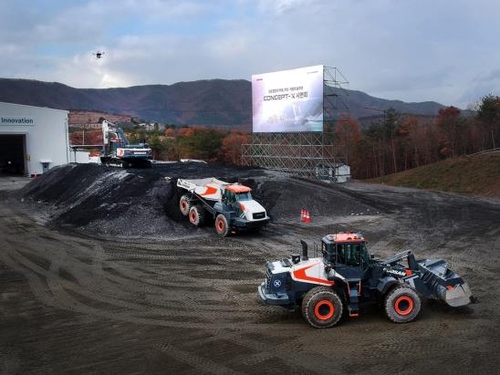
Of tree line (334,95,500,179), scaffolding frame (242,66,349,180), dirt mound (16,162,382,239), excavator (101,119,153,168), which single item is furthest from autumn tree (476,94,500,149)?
excavator (101,119,153,168)

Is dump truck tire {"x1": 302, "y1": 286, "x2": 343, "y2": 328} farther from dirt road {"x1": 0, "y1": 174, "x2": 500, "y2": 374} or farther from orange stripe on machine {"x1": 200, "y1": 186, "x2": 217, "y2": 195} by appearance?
orange stripe on machine {"x1": 200, "y1": 186, "x2": 217, "y2": 195}

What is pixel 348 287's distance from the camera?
10.6 m

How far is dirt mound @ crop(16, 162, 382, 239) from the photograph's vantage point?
22894mm

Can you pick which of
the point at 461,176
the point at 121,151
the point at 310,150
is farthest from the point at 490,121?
the point at 121,151

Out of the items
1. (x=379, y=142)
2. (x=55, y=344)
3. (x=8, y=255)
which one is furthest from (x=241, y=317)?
(x=379, y=142)

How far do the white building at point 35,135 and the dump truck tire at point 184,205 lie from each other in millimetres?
36371

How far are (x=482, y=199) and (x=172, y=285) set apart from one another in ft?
84.8

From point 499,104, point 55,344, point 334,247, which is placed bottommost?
point 55,344

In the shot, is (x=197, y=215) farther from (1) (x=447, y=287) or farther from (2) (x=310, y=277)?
(1) (x=447, y=287)

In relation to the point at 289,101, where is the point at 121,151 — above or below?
below

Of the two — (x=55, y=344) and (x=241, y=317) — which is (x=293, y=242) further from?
(x=55, y=344)

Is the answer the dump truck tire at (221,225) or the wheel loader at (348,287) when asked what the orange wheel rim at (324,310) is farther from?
the dump truck tire at (221,225)

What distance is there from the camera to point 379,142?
243 feet

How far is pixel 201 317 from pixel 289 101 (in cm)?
3726
